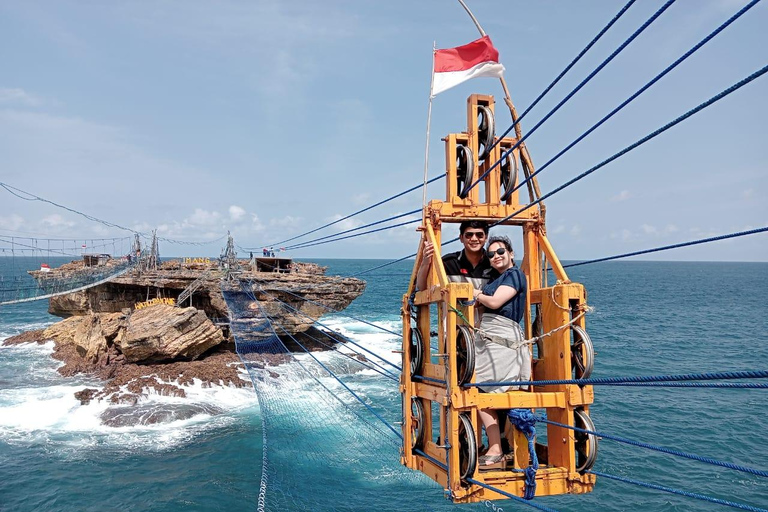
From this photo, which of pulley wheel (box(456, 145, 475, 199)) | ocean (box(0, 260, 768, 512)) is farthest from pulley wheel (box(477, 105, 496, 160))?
ocean (box(0, 260, 768, 512))

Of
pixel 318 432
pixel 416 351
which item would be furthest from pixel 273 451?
pixel 416 351

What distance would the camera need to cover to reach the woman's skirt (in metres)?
6.14

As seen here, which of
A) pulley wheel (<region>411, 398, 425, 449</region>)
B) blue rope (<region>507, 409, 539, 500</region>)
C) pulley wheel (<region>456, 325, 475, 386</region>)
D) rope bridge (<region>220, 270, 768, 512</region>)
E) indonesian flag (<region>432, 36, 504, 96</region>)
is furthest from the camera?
rope bridge (<region>220, 270, 768, 512</region>)

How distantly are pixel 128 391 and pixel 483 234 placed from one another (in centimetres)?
2157

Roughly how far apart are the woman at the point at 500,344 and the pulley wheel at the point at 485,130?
1.71m

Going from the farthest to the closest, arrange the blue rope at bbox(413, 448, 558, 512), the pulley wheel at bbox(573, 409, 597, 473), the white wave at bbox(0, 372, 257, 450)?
the white wave at bbox(0, 372, 257, 450), the pulley wheel at bbox(573, 409, 597, 473), the blue rope at bbox(413, 448, 558, 512)

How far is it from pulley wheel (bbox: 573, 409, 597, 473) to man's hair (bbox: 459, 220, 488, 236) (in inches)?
86.8

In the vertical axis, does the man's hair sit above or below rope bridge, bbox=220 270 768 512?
above

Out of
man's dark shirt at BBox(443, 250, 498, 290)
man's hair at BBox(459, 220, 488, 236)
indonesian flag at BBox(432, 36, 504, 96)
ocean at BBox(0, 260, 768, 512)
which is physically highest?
indonesian flag at BBox(432, 36, 504, 96)

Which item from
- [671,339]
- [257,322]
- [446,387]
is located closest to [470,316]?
[446,387]

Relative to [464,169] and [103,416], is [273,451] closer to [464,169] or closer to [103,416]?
[103,416]

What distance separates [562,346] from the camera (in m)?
6.21

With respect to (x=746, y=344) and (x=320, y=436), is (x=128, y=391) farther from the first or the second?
(x=746, y=344)

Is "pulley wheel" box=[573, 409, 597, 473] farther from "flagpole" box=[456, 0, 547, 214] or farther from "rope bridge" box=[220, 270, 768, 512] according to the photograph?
"rope bridge" box=[220, 270, 768, 512]
